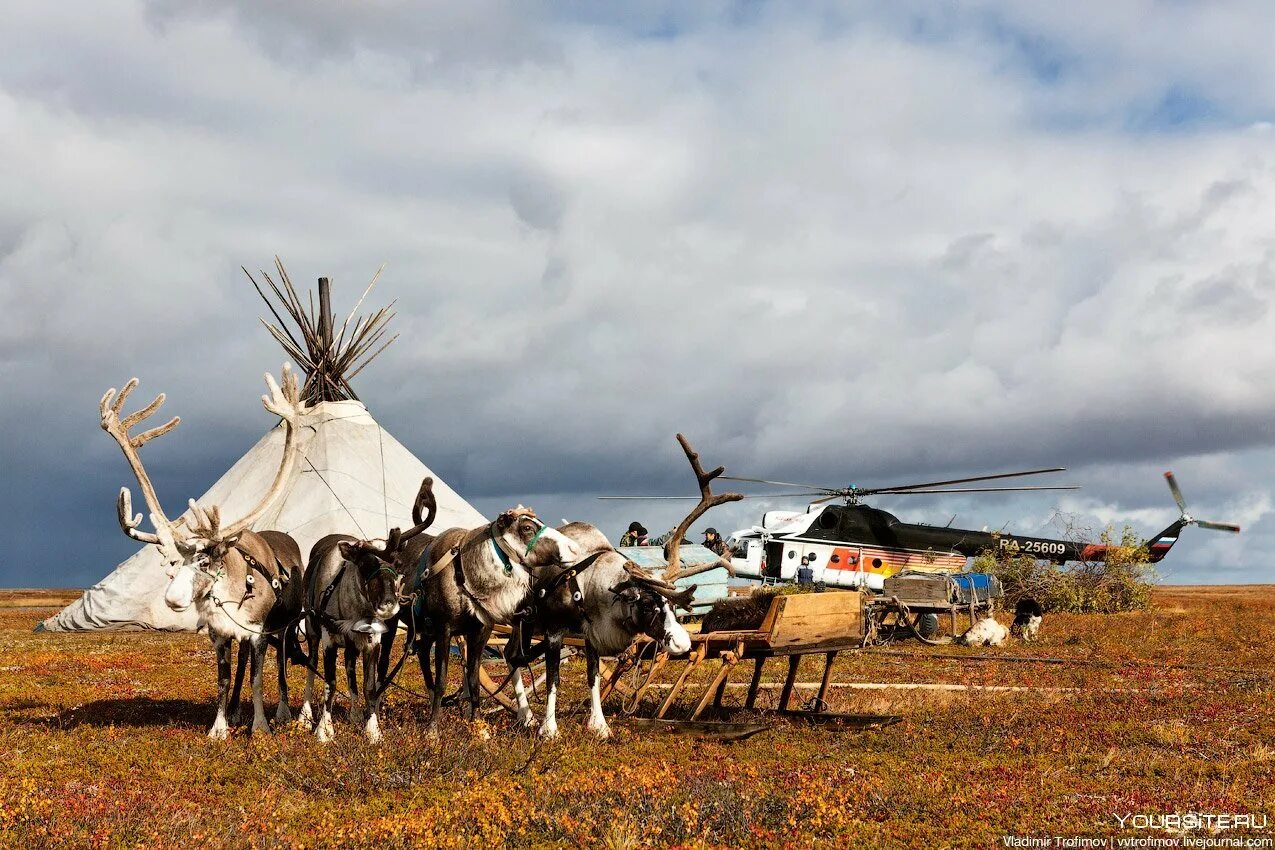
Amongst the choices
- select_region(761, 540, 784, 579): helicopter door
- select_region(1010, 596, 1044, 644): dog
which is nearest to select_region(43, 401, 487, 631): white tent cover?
select_region(761, 540, 784, 579): helicopter door

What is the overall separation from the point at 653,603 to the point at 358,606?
10.5 ft

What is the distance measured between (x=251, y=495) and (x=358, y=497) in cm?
285

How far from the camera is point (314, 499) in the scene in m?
28.4

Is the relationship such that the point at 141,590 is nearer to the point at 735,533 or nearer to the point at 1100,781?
the point at 735,533

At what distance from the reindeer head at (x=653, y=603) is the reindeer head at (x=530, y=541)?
71 cm

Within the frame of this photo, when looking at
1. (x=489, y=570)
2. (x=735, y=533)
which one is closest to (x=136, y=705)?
(x=489, y=570)

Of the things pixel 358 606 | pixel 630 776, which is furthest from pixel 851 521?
pixel 630 776

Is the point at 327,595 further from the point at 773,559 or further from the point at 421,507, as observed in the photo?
the point at 773,559

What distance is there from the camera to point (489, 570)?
12031 millimetres

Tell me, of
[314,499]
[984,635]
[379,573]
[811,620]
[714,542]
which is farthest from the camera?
[714,542]

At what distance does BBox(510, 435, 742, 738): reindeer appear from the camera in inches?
461

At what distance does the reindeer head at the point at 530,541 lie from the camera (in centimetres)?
1200

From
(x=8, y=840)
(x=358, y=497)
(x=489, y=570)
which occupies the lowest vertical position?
(x=8, y=840)

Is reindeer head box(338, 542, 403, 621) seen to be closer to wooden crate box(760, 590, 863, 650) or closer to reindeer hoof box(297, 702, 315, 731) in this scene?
reindeer hoof box(297, 702, 315, 731)
